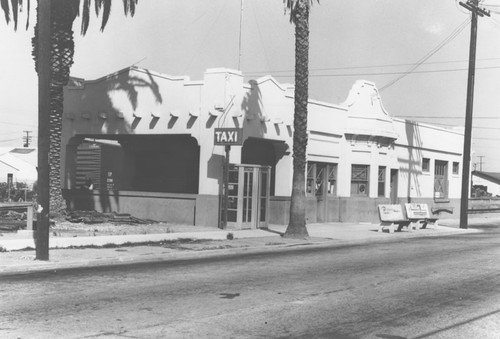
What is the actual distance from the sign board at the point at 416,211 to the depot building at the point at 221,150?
2956mm

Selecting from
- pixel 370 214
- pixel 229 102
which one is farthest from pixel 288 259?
pixel 370 214

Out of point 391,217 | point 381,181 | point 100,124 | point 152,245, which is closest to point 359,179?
point 381,181

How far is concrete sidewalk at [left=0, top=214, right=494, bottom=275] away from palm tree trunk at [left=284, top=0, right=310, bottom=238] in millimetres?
1109

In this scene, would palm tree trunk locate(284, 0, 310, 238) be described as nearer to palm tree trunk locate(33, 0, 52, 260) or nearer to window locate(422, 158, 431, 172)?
palm tree trunk locate(33, 0, 52, 260)

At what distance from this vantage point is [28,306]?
842 centimetres

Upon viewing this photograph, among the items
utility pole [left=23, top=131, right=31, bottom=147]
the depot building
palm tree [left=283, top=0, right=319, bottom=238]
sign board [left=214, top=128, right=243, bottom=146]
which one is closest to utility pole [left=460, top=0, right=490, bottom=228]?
the depot building

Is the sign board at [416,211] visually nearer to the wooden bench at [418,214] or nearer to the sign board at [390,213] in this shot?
the wooden bench at [418,214]

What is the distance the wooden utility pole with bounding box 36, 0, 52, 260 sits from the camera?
42.1 feet

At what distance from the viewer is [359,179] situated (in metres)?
30.5

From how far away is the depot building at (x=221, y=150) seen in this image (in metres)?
23.5

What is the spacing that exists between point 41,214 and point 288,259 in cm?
580

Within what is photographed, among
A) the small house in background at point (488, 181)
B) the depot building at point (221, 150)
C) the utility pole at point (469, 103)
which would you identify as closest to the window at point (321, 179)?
the depot building at point (221, 150)

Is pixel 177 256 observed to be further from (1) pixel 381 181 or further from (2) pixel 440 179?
(2) pixel 440 179

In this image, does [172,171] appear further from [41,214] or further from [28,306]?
[28,306]
